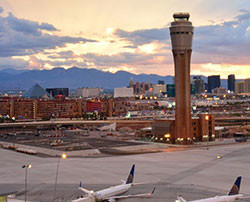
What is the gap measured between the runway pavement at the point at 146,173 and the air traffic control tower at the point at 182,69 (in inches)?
727

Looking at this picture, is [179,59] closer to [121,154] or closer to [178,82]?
[178,82]

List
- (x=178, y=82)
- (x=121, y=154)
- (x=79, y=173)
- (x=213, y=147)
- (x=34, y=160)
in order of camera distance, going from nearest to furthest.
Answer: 1. (x=79, y=173)
2. (x=34, y=160)
3. (x=121, y=154)
4. (x=213, y=147)
5. (x=178, y=82)

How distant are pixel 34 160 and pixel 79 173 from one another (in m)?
24.4

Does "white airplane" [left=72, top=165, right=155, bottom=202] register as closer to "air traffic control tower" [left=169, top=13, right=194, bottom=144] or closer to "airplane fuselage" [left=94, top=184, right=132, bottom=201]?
"airplane fuselage" [left=94, top=184, right=132, bottom=201]

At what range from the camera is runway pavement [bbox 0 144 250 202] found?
68.7 meters

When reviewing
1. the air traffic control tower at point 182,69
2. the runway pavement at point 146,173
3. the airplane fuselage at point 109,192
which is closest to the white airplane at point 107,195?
the airplane fuselage at point 109,192

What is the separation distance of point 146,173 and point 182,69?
61825mm

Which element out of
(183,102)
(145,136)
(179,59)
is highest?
(179,59)

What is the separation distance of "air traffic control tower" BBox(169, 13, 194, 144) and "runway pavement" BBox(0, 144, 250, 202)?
→ 18.5 meters

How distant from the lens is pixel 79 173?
85.7 meters

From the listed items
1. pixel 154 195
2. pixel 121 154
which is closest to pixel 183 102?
pixel 121 154

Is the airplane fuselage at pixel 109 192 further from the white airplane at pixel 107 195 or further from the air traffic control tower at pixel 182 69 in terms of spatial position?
the air traffic control tower at pixel 182 69

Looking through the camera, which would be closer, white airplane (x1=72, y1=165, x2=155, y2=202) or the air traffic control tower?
white airplane (x1=72, y1=165, x2=155, y2=202)

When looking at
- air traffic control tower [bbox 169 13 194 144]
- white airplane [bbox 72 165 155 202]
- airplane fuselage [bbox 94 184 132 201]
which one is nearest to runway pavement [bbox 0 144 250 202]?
airplane fuselage [bbox 94 184 132 201]
